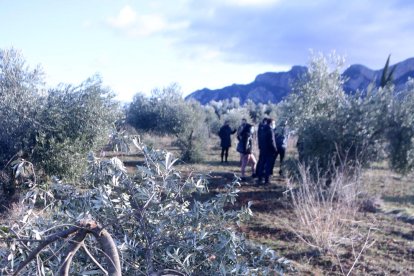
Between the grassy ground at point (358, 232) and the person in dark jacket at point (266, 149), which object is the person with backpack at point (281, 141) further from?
the person in dark jacket at point (266, 149)

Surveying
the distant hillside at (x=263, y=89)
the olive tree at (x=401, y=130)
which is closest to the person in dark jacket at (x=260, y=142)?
the olive tree at (x=401, y=130)

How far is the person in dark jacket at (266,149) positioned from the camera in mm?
10539

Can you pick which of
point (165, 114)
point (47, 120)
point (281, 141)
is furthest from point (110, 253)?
point (165, 114)

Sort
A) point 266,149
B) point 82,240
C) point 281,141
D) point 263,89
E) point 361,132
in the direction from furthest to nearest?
point 263,89, point 281,141, point 266,149, point 361,132, point 82,240

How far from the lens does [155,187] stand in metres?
2.99

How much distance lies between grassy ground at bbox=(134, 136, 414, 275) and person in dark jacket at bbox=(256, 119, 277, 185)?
37 cm

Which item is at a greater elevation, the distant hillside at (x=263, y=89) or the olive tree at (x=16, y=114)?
the distant hillside at (x=263, y=89)

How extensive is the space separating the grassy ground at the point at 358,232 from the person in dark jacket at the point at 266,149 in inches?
14.4

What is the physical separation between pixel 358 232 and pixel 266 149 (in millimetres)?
4084

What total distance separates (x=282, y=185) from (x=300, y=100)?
4.15 metres

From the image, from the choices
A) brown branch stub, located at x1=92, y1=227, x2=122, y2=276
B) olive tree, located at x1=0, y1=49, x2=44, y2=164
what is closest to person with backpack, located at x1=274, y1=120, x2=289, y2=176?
olive tree, located at x1=0, y1=49, x2=44, y2=164

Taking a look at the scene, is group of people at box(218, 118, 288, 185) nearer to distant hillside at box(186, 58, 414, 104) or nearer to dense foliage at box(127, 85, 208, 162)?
dense foliage at box(127, 85, 208, 162)

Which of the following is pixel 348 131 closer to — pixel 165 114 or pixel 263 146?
pixel 263 146

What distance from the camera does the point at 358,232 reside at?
22.5 ft
